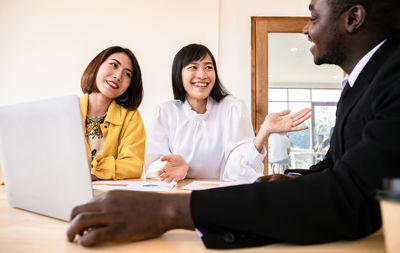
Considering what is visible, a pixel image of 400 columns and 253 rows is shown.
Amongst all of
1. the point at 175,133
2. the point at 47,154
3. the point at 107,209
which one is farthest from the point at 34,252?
the point at 175,133

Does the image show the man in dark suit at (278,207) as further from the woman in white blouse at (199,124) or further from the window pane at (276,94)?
the window pane at (276,94)

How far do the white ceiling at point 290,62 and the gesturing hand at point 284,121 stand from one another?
1.82 metres

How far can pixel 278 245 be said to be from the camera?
50 cm

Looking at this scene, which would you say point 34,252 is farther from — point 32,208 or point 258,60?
point 258,60

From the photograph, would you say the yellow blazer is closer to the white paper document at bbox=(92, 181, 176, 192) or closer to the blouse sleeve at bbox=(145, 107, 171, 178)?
the blouse sleeve at bbox=(145, 107, 171, 178)

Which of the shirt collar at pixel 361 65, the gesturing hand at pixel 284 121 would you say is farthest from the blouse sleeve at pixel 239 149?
the shirt collar at pixel 361 65

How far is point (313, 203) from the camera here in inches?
18.5

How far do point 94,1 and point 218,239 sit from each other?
3648 mm

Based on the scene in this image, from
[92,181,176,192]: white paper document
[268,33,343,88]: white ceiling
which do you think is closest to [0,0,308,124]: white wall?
[268,33,343,88]: white ceiling

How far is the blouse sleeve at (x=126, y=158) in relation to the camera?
4.77 ft

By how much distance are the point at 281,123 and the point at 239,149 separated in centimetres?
36

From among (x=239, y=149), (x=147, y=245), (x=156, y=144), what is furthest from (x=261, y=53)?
(x=147, y=245)

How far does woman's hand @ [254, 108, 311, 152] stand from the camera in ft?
Result: 4.99

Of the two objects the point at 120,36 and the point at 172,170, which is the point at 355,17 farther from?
the point at 120,36
